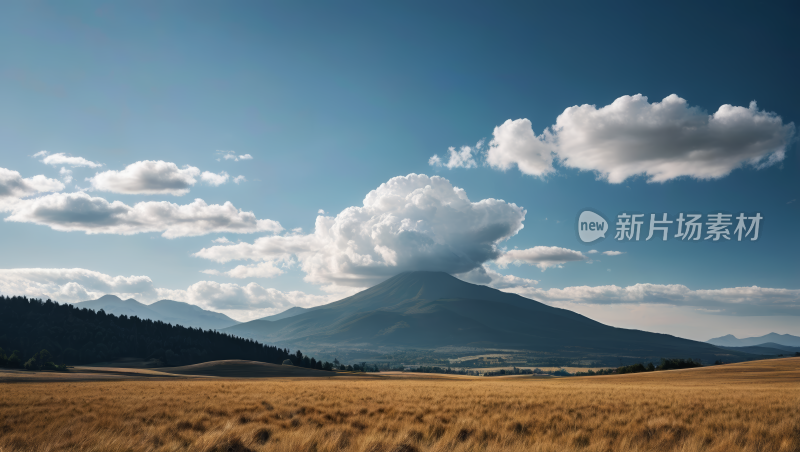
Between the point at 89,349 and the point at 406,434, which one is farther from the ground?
the point at 406,434

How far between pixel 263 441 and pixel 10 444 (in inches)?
216

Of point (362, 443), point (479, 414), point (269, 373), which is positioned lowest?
point (269, 373)

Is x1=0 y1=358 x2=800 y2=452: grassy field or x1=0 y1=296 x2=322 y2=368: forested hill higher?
x1=0 y1=358 x2=800 y2=452: grassy field

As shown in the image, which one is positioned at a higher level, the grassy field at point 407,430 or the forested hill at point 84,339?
the grassy field at point 407,430

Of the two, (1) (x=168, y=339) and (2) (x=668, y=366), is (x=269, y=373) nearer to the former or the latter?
(2) (x=668, y=366)

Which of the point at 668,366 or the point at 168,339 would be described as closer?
the point at 668,366

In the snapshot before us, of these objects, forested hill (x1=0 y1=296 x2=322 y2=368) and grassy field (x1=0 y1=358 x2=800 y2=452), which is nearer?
grassy field (x1=0 y1=358 x2=800 y2=452)

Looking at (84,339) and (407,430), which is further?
(84,339)

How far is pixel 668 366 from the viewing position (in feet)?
360

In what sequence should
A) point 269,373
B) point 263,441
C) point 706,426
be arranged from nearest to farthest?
point 263,441 → point 706,426 → point 269,373

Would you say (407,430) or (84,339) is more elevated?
(407,430)

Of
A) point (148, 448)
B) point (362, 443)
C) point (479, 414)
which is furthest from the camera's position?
point (479, 414)

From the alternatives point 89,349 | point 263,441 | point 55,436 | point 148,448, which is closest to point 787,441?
point 263,441

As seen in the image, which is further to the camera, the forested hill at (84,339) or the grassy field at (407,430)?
the forested hill at (84,339)
